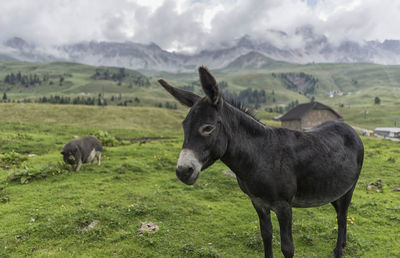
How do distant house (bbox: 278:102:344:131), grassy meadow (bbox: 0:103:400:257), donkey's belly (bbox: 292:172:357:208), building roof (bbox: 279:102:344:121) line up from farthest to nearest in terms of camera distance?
building roof (bbox: 279:102:344:121)
distant house (bbox: 278:102:344:131)
grassy meadow (bbox: 0:103:400:257)
donkey's belly (bbox: 292:172:357:208)

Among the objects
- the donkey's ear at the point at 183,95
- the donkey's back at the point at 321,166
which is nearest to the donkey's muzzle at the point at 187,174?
the donkey's ear at the point at 183,95

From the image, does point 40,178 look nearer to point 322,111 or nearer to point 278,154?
point 278,154

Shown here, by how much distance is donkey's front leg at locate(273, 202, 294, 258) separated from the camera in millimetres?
4770

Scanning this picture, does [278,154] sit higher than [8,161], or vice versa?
[278,154]

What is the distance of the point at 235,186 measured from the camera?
13.2 meters

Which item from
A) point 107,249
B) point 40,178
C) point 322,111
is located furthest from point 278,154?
point 322,111

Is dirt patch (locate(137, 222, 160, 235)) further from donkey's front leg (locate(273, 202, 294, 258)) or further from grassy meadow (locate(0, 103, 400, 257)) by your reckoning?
donkey's front leg (locate(273, 202, 294, 258))

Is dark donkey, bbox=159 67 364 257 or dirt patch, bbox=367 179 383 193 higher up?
dark donkey, bbox=159 67 364 257

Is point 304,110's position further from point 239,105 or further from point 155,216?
point 239,105

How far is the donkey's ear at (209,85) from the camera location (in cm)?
371

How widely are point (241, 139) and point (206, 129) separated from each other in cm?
95

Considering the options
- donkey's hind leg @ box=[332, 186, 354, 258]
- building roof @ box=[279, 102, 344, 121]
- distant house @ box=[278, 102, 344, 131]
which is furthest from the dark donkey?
building roof @ box=[279, 102, 344, 121]

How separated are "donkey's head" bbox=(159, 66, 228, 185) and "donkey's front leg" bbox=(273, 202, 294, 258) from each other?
175 centimetres

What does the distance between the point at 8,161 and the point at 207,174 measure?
14195mm
